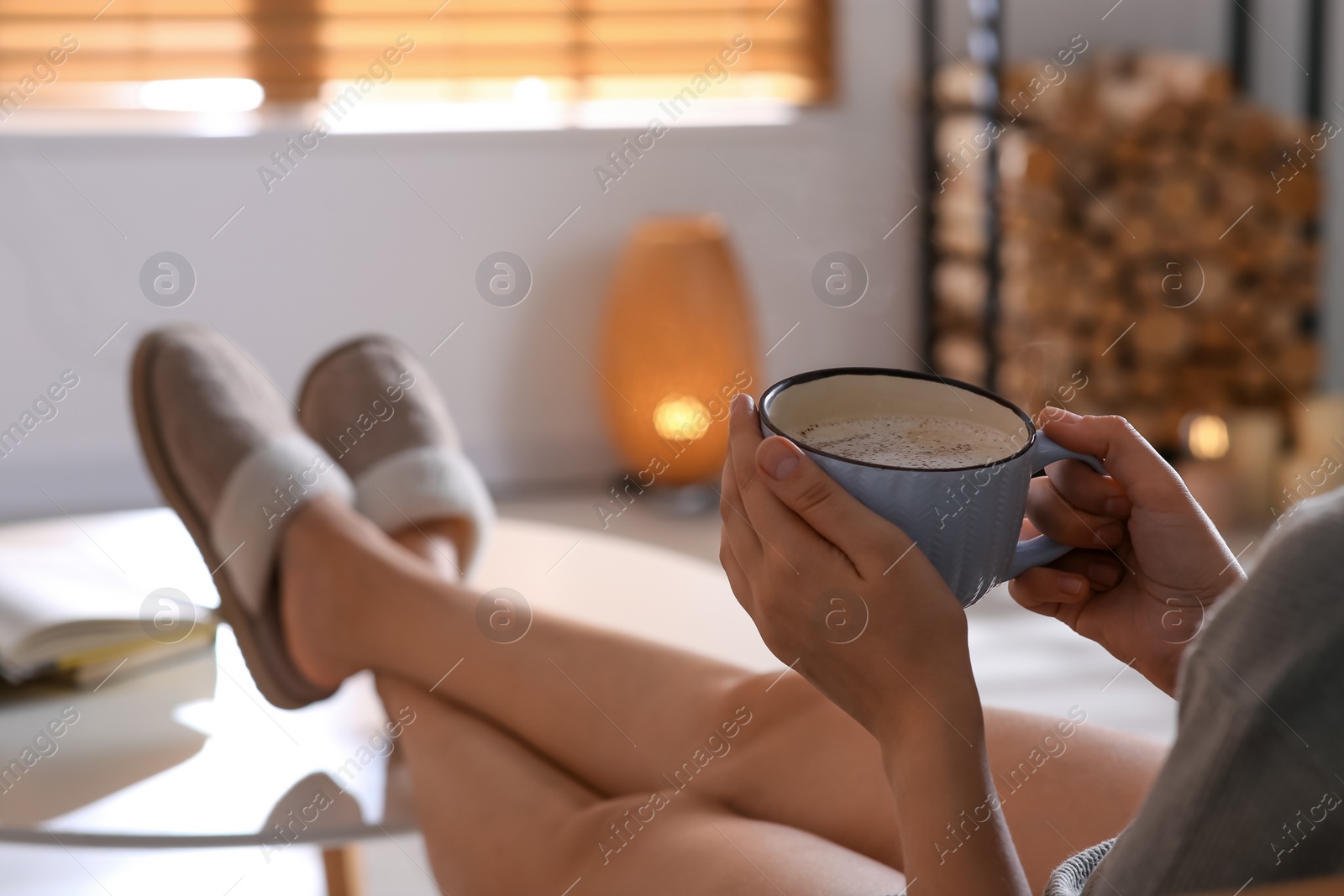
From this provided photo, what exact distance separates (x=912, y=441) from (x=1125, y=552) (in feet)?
0.44

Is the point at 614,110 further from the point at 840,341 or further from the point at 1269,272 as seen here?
the point at 1269,272

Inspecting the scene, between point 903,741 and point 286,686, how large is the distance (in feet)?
1.90

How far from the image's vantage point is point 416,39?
2303 mm

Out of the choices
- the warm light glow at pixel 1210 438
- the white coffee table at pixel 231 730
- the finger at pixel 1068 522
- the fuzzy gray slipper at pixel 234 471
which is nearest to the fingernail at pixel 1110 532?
the finger at pixel 1068 522

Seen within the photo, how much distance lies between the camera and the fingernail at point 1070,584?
55 centimetres

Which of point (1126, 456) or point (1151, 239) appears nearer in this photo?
point (1126, 456)

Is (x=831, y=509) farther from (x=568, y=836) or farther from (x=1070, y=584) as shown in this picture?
(x=568, y=836)

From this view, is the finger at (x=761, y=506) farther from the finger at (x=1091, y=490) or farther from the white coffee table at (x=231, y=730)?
the white coffee table at (x=231, y=730)

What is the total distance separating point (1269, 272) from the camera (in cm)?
207

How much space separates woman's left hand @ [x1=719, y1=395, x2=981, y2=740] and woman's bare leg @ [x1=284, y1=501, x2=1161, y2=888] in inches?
1.9

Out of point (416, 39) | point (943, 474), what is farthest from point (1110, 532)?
point (416, 39)

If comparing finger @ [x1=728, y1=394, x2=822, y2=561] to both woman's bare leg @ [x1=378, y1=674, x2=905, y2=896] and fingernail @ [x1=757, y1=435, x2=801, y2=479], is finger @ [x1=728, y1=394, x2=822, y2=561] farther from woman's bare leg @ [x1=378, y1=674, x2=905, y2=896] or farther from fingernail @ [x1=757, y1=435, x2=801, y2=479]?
woman's bare leg @ [x1=378, y1=674, x2=905, y2=896]

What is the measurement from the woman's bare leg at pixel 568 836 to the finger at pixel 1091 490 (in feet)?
0.62

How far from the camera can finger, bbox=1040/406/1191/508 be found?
1.69 ft
